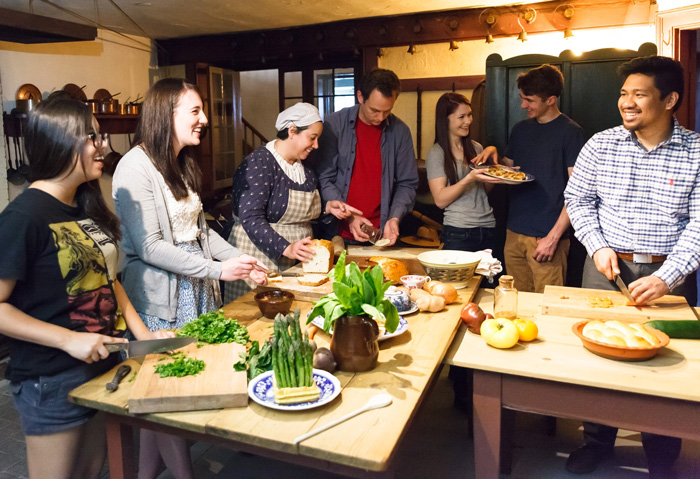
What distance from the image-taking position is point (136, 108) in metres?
6.62

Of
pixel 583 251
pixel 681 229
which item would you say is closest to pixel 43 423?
pixel 681 229

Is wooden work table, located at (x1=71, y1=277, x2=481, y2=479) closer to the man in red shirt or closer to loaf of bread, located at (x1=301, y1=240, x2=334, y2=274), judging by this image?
loaf of bread, located at (x1=301, y1=240, x2=334, y2=274)

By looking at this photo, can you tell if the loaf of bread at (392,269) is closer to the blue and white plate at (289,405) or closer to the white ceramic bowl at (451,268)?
the white ceramic bowl at (451,268)

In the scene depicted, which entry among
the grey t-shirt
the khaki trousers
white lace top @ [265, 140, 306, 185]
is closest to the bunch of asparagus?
white lace top @ [265, 140, 306, 185]

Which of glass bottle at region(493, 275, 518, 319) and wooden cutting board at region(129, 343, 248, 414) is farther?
glass bottle at region(493, 275, 518, 319)

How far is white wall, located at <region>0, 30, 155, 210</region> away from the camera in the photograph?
547 centimetres

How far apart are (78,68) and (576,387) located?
246 inches

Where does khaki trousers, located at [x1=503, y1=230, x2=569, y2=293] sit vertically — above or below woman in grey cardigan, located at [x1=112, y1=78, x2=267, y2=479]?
below

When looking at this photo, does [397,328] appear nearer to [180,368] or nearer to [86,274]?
[180,368]

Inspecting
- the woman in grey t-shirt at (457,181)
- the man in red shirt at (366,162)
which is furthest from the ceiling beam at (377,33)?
the man in red shirt at (366,162)

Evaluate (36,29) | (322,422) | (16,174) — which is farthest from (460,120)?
(16,174)

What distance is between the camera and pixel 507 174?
11.3ft

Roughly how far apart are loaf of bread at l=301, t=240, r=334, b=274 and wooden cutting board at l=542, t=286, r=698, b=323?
3.20ft

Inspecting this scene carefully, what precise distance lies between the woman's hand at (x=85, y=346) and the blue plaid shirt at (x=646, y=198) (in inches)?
80.8
